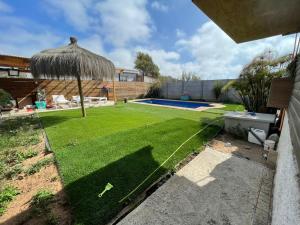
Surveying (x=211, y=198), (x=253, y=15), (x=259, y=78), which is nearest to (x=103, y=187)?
(x=211, y=198)

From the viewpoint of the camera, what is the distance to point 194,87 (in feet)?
51.8

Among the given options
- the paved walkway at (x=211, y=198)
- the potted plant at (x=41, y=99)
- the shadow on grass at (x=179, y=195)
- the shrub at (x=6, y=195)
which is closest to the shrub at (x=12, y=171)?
the shrub at (x=6, y=195)

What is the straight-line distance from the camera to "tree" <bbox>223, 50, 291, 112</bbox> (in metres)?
5.52

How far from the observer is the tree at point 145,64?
35.6m

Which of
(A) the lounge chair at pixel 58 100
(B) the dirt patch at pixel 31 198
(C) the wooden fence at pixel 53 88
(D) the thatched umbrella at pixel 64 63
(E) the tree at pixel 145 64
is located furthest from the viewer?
(E) the tree at pixel 145 64

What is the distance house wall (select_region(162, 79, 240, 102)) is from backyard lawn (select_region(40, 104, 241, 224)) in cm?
916

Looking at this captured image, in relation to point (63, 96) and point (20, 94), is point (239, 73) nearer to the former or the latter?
point (63, 96)

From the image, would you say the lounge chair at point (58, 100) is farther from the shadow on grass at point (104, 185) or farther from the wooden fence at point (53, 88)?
the shadow on grass at point (104, 185)

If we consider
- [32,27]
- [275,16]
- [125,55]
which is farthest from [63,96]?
[125,55]

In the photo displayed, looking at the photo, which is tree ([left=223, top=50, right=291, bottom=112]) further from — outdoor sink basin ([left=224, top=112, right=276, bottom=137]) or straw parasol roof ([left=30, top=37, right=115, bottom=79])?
straw parasol roof ([left=30, top=37, right=115, bottom=79])

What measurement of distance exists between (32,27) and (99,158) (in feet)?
44.4

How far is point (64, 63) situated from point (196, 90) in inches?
510

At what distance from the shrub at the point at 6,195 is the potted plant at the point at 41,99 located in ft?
32.4

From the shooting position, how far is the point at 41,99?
36.6 feet
